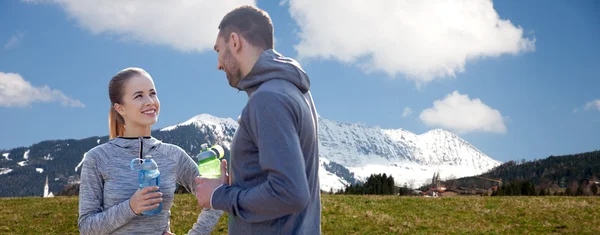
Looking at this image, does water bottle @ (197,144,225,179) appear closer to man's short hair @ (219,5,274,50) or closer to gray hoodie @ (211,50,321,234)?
gray hoodie @ (211,50,321,234)

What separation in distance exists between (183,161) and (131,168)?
1.92 ft

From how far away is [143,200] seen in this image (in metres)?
4.52

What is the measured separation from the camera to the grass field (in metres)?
20.5

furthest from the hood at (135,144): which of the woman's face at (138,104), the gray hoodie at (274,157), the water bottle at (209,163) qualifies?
the gray hoodie at (274,157)

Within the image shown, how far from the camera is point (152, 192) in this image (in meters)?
4.57

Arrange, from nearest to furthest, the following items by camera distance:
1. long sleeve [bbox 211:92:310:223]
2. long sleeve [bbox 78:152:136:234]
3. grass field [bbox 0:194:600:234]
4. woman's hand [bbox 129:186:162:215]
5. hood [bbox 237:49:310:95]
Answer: long sleeve [bbox 211:92:310:223], hood [bbox 237:49:310:95], woman's hand [bbox 129:186:162:215], long sleeve [bbox 78:152:136:234], grass field [bbox 0:194:600:234]

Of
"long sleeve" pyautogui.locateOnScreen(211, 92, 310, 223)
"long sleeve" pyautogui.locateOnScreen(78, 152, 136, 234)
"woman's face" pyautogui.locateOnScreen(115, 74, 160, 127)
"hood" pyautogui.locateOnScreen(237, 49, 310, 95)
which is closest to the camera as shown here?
"long sleeve" pyautogui.locateOnScreen(211, 92, 310, 223)

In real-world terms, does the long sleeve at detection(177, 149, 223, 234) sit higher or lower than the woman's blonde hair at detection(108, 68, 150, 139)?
lower

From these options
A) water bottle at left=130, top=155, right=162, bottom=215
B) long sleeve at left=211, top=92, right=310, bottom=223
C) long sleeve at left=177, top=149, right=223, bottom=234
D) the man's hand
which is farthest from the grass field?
long sleeve at left=211, top=92, right=310, bottom=223

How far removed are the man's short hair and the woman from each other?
155 centimetres

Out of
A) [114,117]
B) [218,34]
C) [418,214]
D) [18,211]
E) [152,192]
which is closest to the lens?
[218,34]

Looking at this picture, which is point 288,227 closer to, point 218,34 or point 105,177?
point 218,34

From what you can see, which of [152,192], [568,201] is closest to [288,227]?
[152,192]

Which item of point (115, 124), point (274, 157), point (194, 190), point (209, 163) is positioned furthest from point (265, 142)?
point (115, 124)
